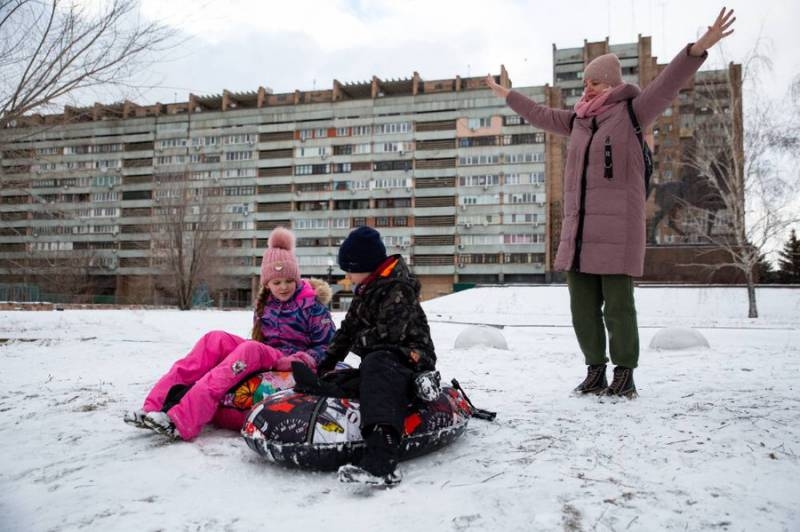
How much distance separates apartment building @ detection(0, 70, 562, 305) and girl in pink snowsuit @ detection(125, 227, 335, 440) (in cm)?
4167

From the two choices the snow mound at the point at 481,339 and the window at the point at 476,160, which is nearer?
the snow mound at the point at 481,339

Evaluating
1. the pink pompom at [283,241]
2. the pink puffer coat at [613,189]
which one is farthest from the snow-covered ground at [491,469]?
the pink pompom at [283,241]

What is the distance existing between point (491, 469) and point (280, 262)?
1.97 metres

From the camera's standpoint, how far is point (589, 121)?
11.5 ft

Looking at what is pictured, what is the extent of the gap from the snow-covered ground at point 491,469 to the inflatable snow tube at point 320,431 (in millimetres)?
79

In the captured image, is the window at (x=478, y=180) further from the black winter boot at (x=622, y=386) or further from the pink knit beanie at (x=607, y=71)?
the black winter boot at (x=622, y=386)

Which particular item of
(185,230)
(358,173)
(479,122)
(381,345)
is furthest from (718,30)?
(358,173)

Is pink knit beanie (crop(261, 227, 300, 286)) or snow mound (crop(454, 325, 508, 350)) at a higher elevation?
pink knit beanie (crop(261, 227, 300, 286))

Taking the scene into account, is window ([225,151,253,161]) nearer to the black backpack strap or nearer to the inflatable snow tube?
the black backpack strap

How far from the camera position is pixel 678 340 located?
20.0 feet

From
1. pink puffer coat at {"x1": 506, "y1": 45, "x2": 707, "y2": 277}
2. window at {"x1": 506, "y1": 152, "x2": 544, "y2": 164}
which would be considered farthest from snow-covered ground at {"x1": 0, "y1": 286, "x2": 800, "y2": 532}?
window at {"x1": 506, "y1": 152, "x2": 544, "y2": 164}

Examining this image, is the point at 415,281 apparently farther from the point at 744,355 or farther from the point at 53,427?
the point at 744,355

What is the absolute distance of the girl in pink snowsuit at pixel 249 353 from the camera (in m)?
2.58

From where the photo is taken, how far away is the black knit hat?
2.62 meters
